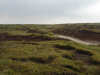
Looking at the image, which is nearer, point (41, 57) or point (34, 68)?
point (34, 68)

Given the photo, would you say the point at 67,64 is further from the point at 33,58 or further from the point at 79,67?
the point at 33,58

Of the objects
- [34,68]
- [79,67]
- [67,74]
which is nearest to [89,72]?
[79,67]

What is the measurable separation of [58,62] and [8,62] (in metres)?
6.25

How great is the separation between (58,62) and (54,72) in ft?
10.3

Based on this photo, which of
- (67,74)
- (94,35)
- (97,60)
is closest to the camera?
(67,74)

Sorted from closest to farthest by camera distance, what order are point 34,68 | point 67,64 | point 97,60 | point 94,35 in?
point 34,68, point 67,64, point 97,60, point 94,35

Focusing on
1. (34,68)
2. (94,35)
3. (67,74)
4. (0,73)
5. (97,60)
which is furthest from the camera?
(94,35)

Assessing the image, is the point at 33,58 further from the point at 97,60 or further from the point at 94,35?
the point at 94,35

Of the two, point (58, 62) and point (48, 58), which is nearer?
point (58, 62)

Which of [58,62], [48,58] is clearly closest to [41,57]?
[48,58]

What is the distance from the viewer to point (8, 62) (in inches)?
622

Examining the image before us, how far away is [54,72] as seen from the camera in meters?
13.2

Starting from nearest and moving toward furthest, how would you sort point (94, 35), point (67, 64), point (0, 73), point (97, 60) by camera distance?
point (0, 73), point (67, 64), point (97, 60), point (94, 35)

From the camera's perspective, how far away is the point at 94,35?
152 ft
